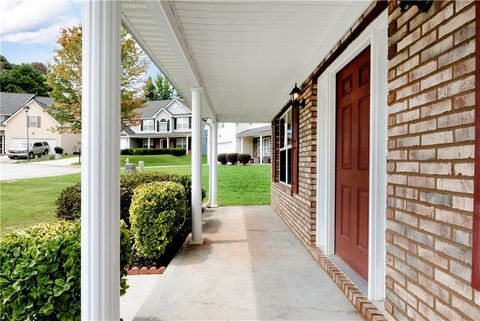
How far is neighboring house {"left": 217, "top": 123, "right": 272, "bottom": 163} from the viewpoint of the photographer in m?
22.4

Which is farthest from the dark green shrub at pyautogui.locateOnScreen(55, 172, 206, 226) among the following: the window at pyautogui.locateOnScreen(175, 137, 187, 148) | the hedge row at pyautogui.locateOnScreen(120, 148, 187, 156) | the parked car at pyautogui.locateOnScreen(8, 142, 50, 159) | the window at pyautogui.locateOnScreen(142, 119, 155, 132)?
the window at pyautogui.locateOnScreen(142, 119, 155, 132)

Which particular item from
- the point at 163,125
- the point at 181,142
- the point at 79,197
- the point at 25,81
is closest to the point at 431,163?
the point at 79,197

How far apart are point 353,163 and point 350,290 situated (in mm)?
1242

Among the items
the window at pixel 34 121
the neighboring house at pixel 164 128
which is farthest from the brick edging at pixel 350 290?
the neighboring house at pixel 164 128

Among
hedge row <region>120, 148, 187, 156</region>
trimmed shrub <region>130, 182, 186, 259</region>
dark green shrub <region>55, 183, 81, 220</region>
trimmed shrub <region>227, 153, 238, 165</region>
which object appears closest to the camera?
trimmed shrub <region>130, 182, 186, 259</region>

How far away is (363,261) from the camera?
3.03 metres

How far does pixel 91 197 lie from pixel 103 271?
0.35 m

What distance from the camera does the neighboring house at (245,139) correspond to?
2239 cm

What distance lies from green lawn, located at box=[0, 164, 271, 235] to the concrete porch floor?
510 centimetres

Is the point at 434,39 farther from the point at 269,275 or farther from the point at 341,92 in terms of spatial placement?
the point at 269,275

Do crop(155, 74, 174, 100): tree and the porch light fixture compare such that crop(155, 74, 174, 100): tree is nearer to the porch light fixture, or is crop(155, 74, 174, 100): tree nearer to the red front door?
Result: the porch light fixture

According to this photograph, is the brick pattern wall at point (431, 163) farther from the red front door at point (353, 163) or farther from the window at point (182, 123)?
the window at point (182, 123)

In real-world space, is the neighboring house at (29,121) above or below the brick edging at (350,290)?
above

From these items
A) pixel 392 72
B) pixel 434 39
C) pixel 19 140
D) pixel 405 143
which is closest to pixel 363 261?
pixel 405 143
